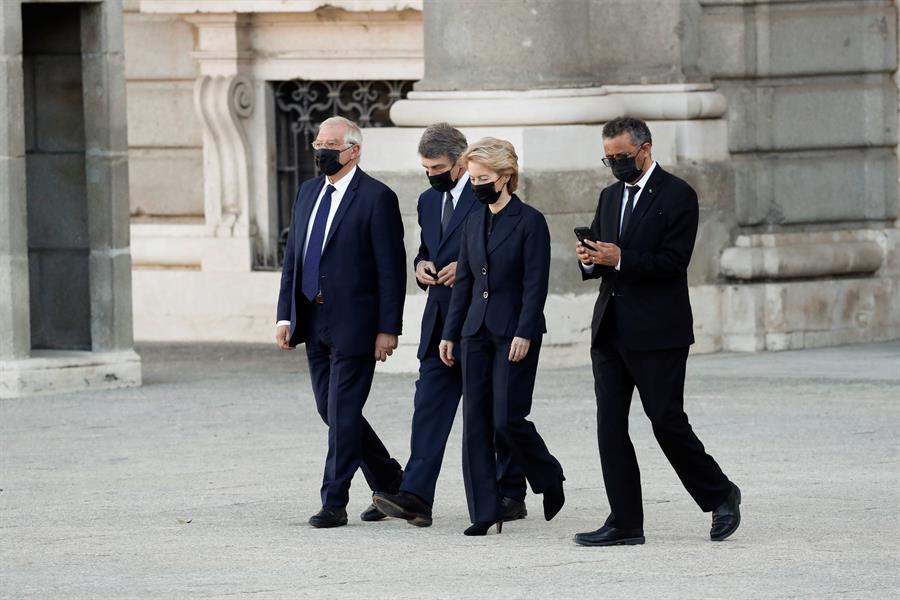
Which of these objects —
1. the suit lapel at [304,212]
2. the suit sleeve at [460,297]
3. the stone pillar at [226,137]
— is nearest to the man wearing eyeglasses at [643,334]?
the suit sleeve at [460,297]

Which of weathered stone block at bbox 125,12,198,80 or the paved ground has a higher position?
weathered stone block at bbox 125,12,198,80

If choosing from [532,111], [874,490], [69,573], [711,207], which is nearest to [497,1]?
[532,111]

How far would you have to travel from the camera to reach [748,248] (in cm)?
1501

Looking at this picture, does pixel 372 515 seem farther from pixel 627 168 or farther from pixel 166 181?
pixel 166 181

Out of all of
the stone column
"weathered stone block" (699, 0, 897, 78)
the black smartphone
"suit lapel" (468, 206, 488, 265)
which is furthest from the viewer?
"weathered stone block" (699, 0, 897, 78)

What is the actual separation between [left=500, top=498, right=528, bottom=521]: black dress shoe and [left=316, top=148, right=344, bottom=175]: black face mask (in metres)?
1.48

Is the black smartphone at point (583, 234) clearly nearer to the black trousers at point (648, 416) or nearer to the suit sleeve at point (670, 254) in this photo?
the suit sleeve at point (670, 254)

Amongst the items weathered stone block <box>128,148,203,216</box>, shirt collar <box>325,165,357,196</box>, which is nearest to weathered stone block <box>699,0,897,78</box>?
→ weathered stone block <box>128,148,203,216</box>

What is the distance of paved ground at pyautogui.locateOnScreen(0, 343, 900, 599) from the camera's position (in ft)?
25.2

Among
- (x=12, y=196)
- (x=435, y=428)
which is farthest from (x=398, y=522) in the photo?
(x=12, y=196)

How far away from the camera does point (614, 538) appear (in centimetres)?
835

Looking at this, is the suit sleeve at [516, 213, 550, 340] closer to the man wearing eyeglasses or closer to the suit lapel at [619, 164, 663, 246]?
the man wearing eyeglasses

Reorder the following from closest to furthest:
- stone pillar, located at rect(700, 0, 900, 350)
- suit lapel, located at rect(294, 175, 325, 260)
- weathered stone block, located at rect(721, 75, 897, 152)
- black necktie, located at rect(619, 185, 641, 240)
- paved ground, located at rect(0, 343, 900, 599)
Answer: paved ground, located at rect(0, 343, 900, 599) → black necktie, located at rect(619, 185, 641, 240) → suit lapel, located at rect(294, 175, 325, 260) → stone pillar, located at rect(700, 0, 900, 350) → weathered stone block, located at rect(721, 75, 897, 152)

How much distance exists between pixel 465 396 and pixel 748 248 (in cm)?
653
